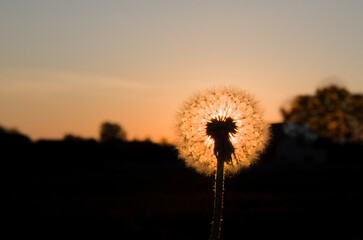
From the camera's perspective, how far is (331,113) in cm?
8712

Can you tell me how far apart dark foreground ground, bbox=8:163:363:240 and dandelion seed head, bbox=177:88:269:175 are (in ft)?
16.9

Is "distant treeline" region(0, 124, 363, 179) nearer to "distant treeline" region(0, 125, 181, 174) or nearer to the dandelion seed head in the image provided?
"distant treeline" region(0, 125, 181, 174)

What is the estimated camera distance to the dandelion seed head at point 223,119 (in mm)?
6066

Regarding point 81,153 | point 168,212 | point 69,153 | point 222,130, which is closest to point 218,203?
point 222,130

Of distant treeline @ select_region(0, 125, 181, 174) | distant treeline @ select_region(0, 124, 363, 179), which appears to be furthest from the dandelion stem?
distant treeline @ select_region(0, 125, 181, 174)

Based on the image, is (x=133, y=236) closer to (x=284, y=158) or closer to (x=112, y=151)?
(x=112, y=151)

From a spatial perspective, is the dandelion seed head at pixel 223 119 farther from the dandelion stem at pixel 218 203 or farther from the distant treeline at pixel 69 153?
the distant treeline at pixel 69 153

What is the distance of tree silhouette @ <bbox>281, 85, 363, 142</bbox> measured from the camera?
8506cm

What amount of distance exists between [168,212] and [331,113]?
233 ft

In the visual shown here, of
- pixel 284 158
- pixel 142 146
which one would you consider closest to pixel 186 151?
pixel 142 146

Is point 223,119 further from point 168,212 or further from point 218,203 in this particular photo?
point 168,212

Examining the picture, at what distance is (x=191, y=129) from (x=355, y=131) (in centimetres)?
8791

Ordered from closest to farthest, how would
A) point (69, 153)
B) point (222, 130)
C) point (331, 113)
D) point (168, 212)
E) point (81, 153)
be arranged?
point (222, 130) < point (168, 212) < point (69, 153) < point (81, 153) < point (331, 113)

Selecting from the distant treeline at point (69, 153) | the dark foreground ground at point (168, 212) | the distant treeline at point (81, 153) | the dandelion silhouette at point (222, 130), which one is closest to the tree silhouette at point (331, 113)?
the distant treeline at point (81, 153)
